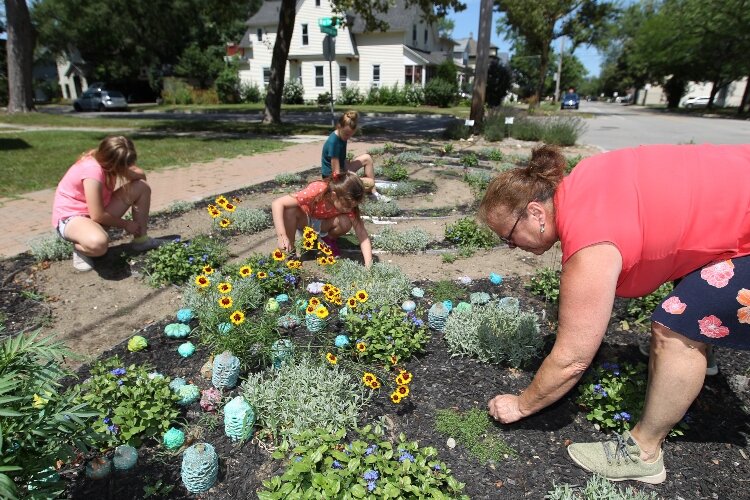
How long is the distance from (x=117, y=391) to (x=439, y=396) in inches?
62.2

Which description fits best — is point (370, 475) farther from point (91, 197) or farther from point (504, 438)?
point (91, 197)

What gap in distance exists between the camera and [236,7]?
1667 cm

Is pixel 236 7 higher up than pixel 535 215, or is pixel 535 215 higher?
pixel 236 7

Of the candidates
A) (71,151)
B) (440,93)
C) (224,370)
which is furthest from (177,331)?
(440,93)

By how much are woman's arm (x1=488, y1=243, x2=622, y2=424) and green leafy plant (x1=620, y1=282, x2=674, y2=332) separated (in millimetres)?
1640

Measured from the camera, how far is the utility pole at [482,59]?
42.1 ft

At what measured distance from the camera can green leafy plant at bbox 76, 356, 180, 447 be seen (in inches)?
81.0

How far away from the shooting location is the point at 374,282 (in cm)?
341

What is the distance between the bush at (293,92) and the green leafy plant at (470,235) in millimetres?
33872

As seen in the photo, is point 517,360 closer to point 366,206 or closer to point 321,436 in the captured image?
point 321,436

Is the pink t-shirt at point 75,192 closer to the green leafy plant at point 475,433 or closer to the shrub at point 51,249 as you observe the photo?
the shrub at point 51,249

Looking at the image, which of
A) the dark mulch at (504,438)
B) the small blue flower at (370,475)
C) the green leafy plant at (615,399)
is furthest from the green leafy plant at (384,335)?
the green leafy plant at (615,399)

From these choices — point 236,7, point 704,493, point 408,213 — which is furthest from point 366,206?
point 236,7

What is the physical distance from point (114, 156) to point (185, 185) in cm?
364
